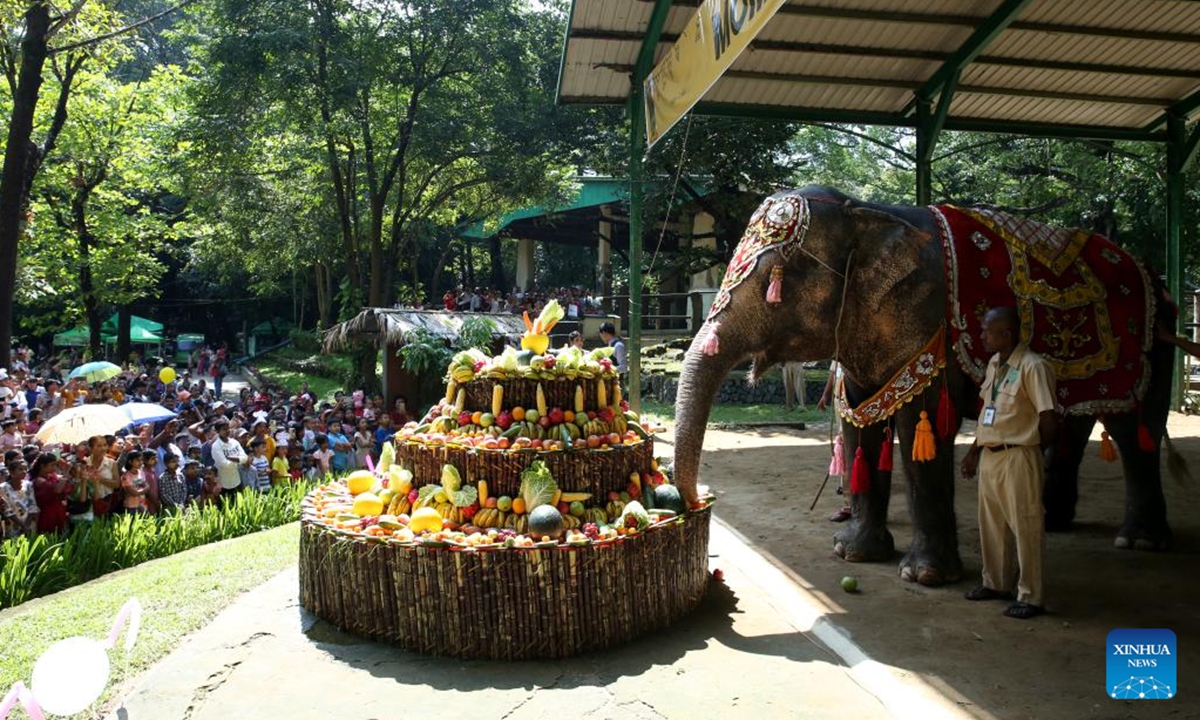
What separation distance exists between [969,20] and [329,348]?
41.6 ft

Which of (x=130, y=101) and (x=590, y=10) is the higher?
(x=130, y=101)

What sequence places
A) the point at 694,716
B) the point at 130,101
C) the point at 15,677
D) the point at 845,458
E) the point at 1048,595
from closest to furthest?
the point at 694,716, the point at 15,677, the point at 1048,595, the point at 845,458, the point at 130,101

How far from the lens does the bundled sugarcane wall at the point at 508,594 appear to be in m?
4.86

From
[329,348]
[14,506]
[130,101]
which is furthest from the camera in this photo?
[130,101]

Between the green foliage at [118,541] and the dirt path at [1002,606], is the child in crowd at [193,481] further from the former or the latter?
the dirt path at [1002,606]

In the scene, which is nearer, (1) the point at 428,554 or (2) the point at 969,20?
(1) the point at 428,554

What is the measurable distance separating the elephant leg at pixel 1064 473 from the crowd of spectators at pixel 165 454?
26.9 feet

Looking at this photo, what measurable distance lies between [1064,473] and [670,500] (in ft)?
12.4

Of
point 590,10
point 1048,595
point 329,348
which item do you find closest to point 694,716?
point 1048,595

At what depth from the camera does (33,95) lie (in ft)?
45.8

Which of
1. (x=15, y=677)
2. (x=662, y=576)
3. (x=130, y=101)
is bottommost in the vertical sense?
(x=15, y=677)

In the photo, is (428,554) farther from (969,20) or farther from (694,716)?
(969,20)

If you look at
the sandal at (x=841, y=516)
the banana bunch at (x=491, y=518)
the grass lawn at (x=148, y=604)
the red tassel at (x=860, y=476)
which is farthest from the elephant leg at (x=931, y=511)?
the grass lawn at (x=148, y=604)

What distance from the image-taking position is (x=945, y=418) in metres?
5.73
